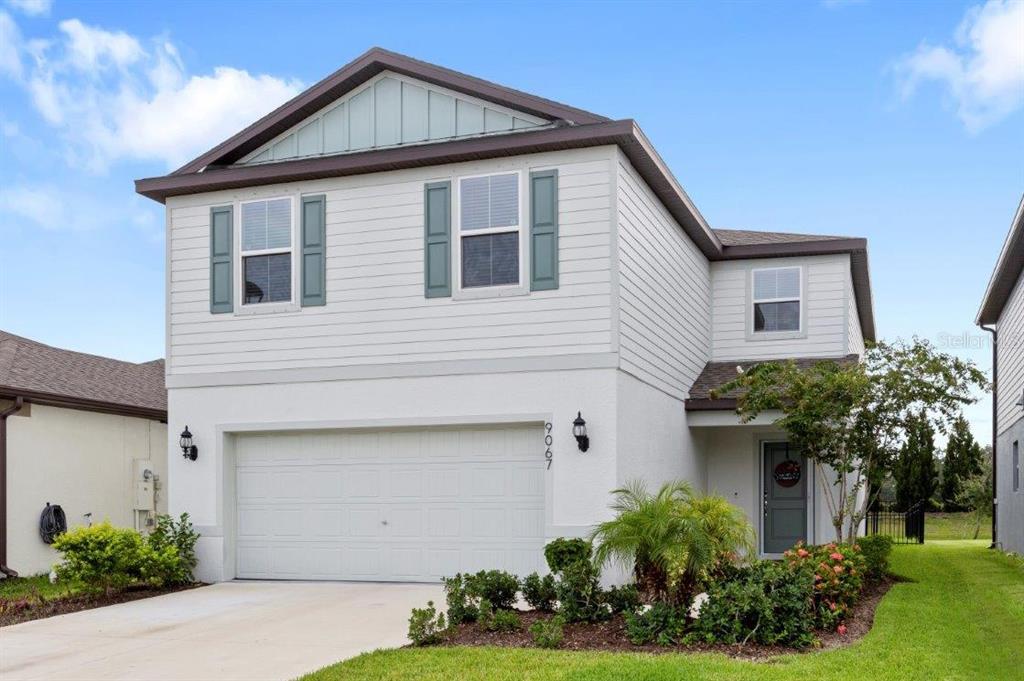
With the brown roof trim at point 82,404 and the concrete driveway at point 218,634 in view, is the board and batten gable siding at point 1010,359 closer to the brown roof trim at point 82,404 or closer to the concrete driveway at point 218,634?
the concrete driveway at point 218,634

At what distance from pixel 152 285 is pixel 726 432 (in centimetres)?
980

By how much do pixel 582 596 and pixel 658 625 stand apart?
1007mm

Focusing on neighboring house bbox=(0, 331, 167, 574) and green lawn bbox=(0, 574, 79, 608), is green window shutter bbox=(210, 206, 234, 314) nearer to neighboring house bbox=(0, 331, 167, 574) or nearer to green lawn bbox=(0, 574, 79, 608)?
neighboring house bbox=(0, 331, 167, 574)

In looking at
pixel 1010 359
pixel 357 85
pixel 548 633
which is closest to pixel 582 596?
pixel 548 633

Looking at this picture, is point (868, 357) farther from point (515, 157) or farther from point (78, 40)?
point (78, 40)

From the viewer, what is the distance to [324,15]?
661 inches

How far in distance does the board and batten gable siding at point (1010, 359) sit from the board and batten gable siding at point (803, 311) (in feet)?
10.8

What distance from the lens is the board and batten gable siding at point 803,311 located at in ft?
60.3

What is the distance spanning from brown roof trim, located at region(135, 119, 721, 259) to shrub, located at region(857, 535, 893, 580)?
17.8 ft

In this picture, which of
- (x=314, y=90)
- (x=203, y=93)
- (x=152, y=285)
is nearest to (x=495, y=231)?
(x=314, y=90)

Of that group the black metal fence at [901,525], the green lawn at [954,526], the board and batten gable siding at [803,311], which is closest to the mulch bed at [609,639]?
the board and batten gable siding at [803,311]

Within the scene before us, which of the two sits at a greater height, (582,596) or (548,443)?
(548,443)

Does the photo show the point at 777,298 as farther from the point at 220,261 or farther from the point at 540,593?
the point at 540,593

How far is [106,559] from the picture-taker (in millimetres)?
12844
